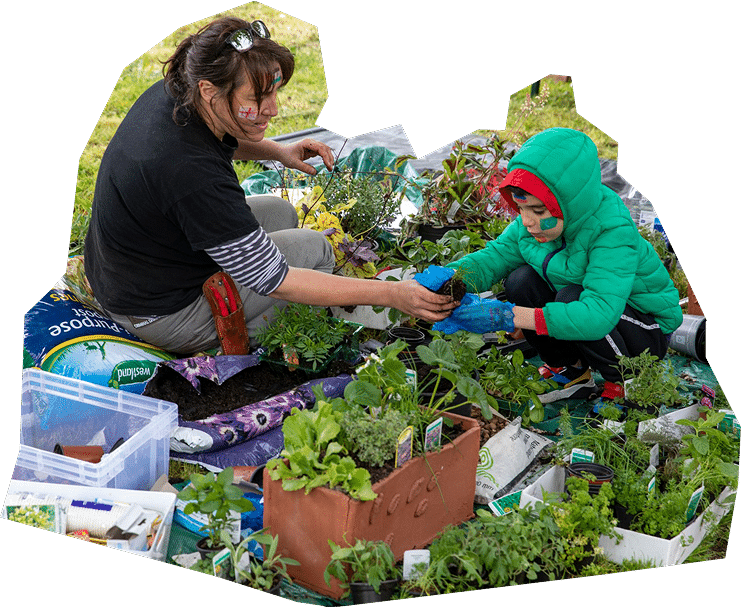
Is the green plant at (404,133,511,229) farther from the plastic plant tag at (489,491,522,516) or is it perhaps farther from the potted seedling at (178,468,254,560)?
the potted seedling at (178,468,254,560)

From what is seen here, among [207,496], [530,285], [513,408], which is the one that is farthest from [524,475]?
[207,496]

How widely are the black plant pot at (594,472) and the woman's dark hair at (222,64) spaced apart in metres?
1.83

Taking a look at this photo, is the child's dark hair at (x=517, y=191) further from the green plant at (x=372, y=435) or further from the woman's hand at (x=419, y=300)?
the green plant at (x=372, y=435)

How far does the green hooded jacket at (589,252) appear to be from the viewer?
3451 millimetres

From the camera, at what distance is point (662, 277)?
12.3ft

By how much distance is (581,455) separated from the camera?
3168 millimetres

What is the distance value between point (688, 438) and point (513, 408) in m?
0.75

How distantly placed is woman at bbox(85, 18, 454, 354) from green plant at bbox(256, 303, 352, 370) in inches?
13.9

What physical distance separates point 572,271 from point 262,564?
1841 mm

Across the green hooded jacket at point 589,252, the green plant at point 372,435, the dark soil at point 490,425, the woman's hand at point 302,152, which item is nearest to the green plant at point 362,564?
the green plant at point 372,435

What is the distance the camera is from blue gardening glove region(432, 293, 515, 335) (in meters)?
3.62

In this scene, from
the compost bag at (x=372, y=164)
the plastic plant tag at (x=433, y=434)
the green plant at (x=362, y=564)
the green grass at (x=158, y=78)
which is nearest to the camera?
the green plant at (x=362, y=564)

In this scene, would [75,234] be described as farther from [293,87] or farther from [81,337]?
[293,87]

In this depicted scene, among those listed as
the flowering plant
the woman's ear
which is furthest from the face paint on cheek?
the flowering plant
